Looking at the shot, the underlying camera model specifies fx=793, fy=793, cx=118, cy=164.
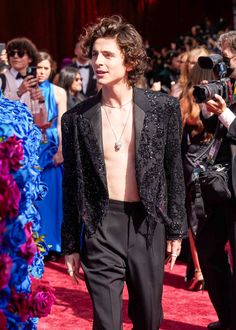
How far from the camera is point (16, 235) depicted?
2887mm

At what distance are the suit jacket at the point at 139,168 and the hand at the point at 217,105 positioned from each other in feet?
1.88

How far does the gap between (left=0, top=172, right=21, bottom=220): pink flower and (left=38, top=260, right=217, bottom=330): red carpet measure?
104 inches

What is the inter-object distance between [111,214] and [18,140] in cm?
99

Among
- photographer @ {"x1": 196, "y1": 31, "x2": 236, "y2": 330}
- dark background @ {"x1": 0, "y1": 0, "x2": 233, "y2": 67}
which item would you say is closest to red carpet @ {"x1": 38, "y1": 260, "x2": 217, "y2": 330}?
photographer @ {"x1": 196, "y1": 31, "x2": 236, "y2": 330}

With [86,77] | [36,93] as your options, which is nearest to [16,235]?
[36,93]

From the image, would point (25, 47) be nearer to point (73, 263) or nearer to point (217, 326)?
point (217, 326)

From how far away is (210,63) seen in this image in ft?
15.1

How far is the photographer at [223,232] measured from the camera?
4.71 m

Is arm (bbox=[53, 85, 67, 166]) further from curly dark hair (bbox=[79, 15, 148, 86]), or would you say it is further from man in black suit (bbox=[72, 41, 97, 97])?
curly dark hair (bbox=[79, 15, 148, 86])

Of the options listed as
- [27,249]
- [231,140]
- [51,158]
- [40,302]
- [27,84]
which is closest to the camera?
[27,249]

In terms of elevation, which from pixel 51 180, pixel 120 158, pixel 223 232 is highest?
pixel 120 158

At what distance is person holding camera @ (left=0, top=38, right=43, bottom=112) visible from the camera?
22.8ft

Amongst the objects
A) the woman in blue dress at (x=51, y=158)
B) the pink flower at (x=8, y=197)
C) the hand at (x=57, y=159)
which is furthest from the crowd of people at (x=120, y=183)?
the hand at (x=57, y=159)

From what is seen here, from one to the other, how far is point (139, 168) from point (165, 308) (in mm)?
2271
